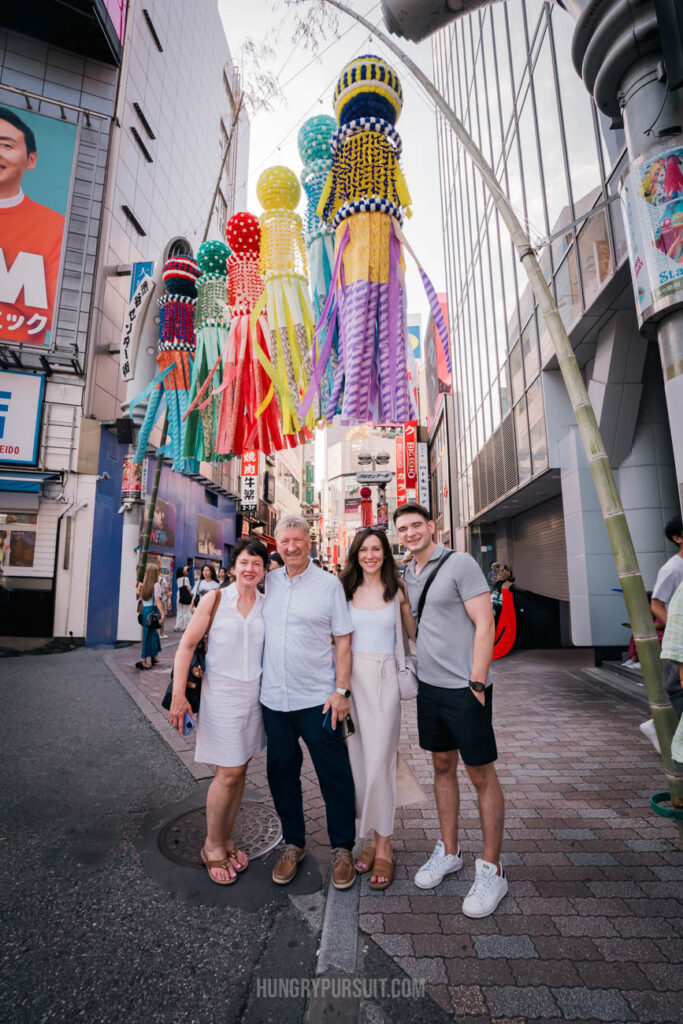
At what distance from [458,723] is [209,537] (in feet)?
71.4

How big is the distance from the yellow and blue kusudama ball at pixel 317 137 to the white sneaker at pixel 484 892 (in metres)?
4.75

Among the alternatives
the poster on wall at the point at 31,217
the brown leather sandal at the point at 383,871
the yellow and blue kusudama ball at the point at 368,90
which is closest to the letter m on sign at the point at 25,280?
the poster on wall at the point at 31,217

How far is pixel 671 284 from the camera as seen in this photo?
3.78m

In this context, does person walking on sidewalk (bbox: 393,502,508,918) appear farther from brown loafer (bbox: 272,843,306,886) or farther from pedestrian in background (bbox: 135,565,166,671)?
pedestrian in background (bbox: 135,565,166,671)

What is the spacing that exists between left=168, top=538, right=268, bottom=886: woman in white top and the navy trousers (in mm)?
164

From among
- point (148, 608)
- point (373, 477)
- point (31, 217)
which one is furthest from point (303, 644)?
point (373, 477)

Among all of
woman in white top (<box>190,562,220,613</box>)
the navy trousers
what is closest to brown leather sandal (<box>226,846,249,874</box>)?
the navy trousers

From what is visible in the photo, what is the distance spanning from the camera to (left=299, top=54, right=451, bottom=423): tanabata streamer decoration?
10.6ft

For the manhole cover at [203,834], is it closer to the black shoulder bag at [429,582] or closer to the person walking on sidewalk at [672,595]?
the black shoulder bag at [429,582]

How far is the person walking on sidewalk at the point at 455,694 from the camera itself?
252 centimetres

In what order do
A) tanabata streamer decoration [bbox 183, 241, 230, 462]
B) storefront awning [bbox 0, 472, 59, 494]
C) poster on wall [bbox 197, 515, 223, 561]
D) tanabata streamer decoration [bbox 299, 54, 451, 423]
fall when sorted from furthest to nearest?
poster on wall [bbox 197, 515, 223, 561]
storefront awning [bbox 0, 472, 59, 494]
tanabata streamer decoration [bbox 183, 241, 230, 462]
tanabata streamer decoration [bbox 299, 54, 451, 423]

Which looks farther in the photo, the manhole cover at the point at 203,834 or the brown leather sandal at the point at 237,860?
the manhole cover at the point at 203,834

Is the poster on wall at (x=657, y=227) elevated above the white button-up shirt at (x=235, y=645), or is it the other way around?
the poster on wall at (x=657, y=227)

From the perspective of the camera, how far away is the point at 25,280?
1234 centimetres
